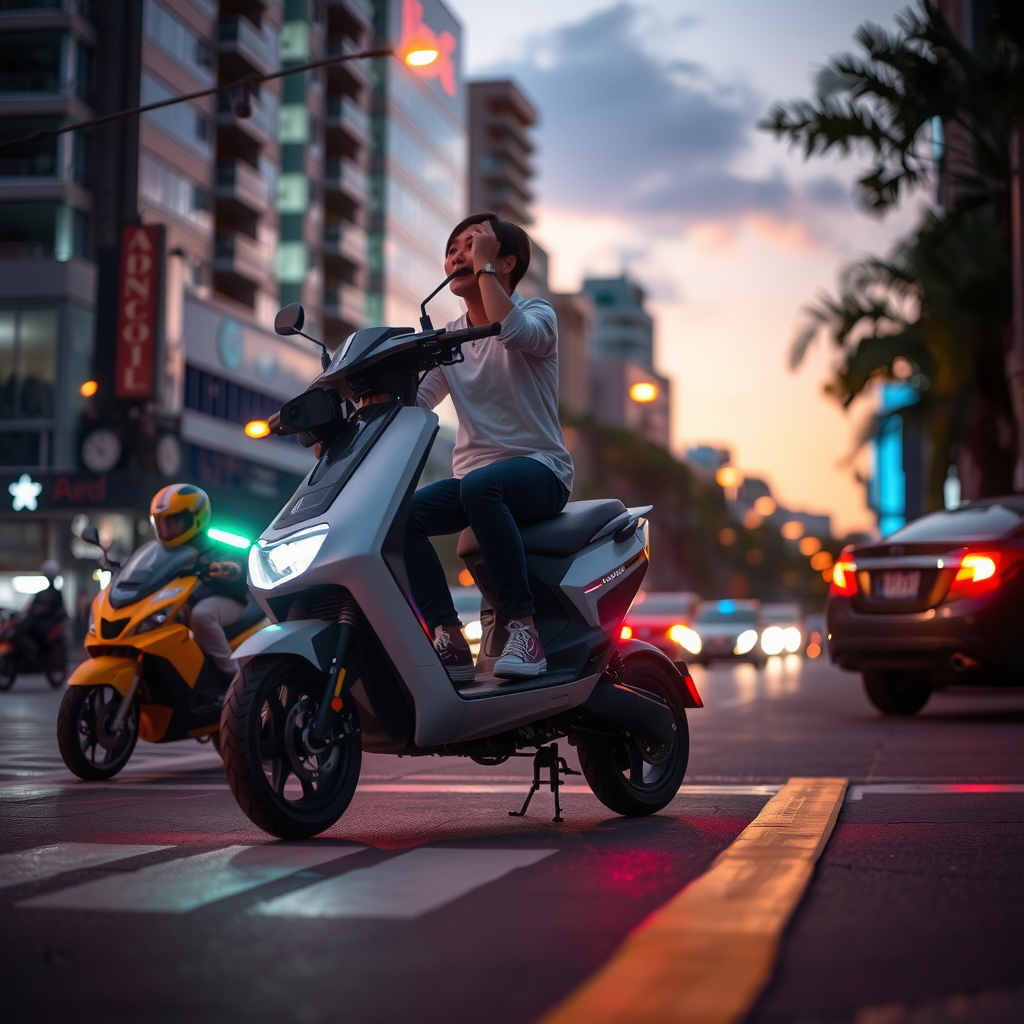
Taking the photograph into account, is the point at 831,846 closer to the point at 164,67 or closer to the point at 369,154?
the point at 164,67

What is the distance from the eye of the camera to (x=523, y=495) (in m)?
5.46

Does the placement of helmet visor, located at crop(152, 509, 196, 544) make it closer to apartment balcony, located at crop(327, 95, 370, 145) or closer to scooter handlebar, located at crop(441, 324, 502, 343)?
scooter handlebar, located at crop(441, 324, 502, 343)

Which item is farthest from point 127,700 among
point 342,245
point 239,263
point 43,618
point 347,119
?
point 347,119

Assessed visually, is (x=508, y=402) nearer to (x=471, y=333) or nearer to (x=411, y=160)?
(x=471, y=333)

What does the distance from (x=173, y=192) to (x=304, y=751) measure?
41882 millimetres

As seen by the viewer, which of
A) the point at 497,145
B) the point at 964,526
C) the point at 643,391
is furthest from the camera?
the point at 497,145

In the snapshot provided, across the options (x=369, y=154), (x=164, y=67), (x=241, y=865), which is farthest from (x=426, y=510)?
(x=369, y=154)

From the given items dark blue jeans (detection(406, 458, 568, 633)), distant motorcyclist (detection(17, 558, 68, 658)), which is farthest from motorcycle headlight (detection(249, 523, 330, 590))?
distant motorcyclist (detection(17, 558, 68, 658))

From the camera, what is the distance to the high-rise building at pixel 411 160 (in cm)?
6438

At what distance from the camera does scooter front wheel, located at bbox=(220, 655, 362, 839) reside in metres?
4.51

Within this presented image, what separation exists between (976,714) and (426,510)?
8505 mm

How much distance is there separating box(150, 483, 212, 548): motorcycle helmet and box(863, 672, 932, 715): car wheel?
6.19 meters

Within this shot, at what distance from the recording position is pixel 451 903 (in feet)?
12.1

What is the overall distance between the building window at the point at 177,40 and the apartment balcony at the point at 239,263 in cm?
521
